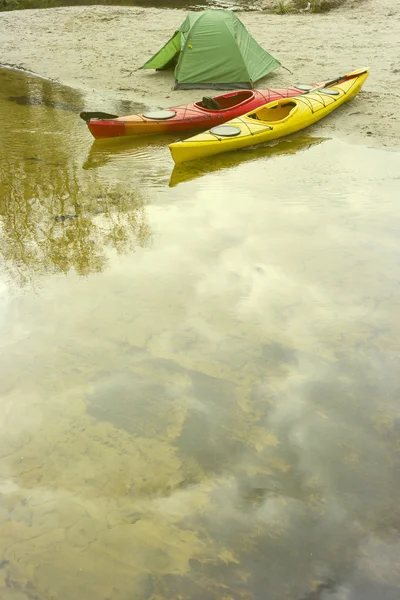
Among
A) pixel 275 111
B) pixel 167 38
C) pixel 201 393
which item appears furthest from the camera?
pixel 167 38

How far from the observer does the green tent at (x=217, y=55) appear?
8883mm

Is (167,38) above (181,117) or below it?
above

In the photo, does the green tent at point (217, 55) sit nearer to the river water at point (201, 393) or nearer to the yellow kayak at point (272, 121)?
the yellow kayak at point (272, 121)

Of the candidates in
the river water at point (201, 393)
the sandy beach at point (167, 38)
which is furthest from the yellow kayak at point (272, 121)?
the river water at point (201, 393)

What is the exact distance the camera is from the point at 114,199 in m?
5.61

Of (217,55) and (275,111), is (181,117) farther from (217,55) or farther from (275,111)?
(217,55)

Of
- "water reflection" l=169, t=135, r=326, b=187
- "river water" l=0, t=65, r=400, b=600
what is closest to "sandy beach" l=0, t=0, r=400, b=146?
"water reflection" l=169, t=135, r=326, b=187

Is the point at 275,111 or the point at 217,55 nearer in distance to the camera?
the point at 275,111

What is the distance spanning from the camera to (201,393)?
9.93ft

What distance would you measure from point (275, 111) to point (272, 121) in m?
0.43

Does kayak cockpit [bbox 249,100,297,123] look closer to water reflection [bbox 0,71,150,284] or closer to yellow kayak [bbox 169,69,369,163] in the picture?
yellow kayak [bbox 169,69,369,163]

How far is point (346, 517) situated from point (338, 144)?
568cm

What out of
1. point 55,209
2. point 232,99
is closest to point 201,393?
point 55,209

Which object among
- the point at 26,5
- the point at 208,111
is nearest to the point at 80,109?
the point at 208,111
